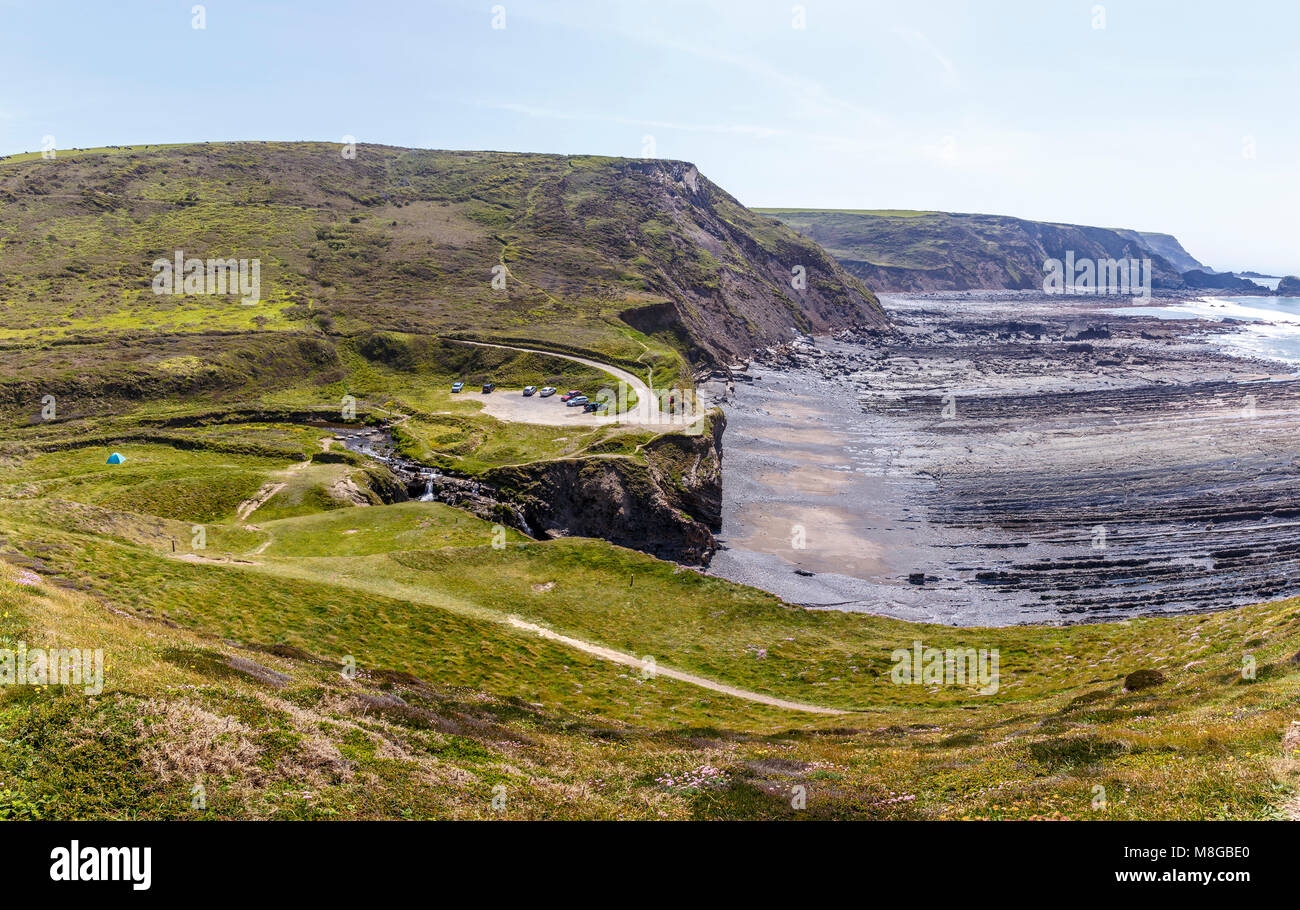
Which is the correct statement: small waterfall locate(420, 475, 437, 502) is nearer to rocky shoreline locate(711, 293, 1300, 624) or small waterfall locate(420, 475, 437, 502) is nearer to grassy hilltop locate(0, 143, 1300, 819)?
grassy hilltop locate(0, 143, 1300, 819)

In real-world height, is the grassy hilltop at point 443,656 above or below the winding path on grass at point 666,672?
above

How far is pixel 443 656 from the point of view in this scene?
3694 centimetres

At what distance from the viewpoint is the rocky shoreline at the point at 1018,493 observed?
5878 centimetres

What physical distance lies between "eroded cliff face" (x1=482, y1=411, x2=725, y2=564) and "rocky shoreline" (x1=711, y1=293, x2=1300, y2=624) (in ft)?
12.2

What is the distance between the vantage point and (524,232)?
7515 inches

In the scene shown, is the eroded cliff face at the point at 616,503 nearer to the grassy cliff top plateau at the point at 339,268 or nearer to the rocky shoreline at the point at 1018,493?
the rocky shoreline at the point at 1018,493

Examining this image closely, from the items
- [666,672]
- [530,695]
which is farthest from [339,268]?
[530,695]

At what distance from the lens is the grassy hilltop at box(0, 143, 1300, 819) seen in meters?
15.5

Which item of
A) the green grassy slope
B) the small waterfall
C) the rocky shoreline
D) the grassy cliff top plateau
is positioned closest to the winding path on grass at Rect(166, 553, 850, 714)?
the green grassy slope

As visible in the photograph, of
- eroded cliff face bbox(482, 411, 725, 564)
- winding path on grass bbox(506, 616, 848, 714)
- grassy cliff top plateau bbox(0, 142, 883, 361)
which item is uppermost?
grassy cliff top plateau bbox(0, 142, 883, 361)

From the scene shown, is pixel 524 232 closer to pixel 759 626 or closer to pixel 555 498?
pixel 555 498

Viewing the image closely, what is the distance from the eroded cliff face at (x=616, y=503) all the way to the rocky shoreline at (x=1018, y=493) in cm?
373

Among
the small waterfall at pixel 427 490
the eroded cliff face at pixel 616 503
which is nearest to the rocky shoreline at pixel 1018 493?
the eroded cliff face at pixel 616 503
